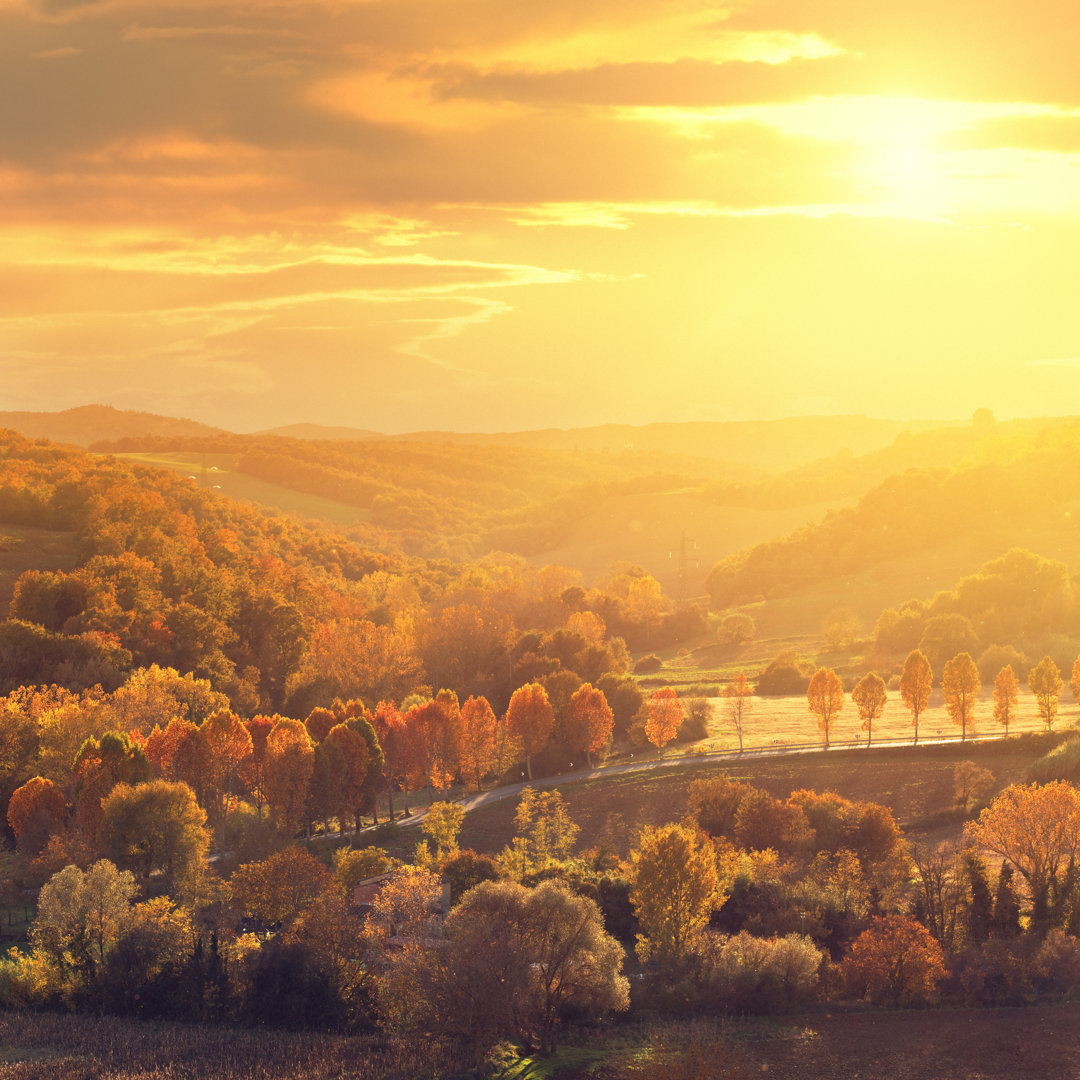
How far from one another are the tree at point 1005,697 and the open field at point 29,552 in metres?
85.2

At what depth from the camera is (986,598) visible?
136 metres

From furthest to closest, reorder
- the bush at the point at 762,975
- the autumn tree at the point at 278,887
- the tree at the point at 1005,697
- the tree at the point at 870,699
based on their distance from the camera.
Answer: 1. the tree at the point at 870,699
2. the tree at the point at 1005,697
3. the autumn tree at the point at 278,887
4. the bush at the point at 762,975

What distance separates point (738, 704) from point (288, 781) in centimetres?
4131

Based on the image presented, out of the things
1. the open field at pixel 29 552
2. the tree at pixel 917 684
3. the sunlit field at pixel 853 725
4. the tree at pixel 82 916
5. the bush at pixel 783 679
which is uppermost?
the open field at pixel 29 552

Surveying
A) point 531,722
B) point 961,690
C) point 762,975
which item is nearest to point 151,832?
point 531,722

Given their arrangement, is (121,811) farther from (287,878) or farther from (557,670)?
(557,670)

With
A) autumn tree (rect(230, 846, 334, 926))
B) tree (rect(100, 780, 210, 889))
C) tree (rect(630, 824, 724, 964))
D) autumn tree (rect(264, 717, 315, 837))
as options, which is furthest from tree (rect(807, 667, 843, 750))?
tree (rect(100, 780, 210, 889))

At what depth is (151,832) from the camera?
61.2m

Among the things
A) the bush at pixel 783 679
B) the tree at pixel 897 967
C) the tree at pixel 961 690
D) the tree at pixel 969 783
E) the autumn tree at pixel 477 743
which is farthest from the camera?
the bush at pixel 783 679

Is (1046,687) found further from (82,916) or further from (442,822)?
(82,916)

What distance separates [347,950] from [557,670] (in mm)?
61992

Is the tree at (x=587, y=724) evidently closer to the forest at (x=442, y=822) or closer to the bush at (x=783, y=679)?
the forest at (x=442, y=822)

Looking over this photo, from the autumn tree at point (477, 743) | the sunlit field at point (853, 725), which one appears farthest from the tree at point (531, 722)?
the sunlit field at point (853, 725)

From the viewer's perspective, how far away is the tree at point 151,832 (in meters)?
60.8
